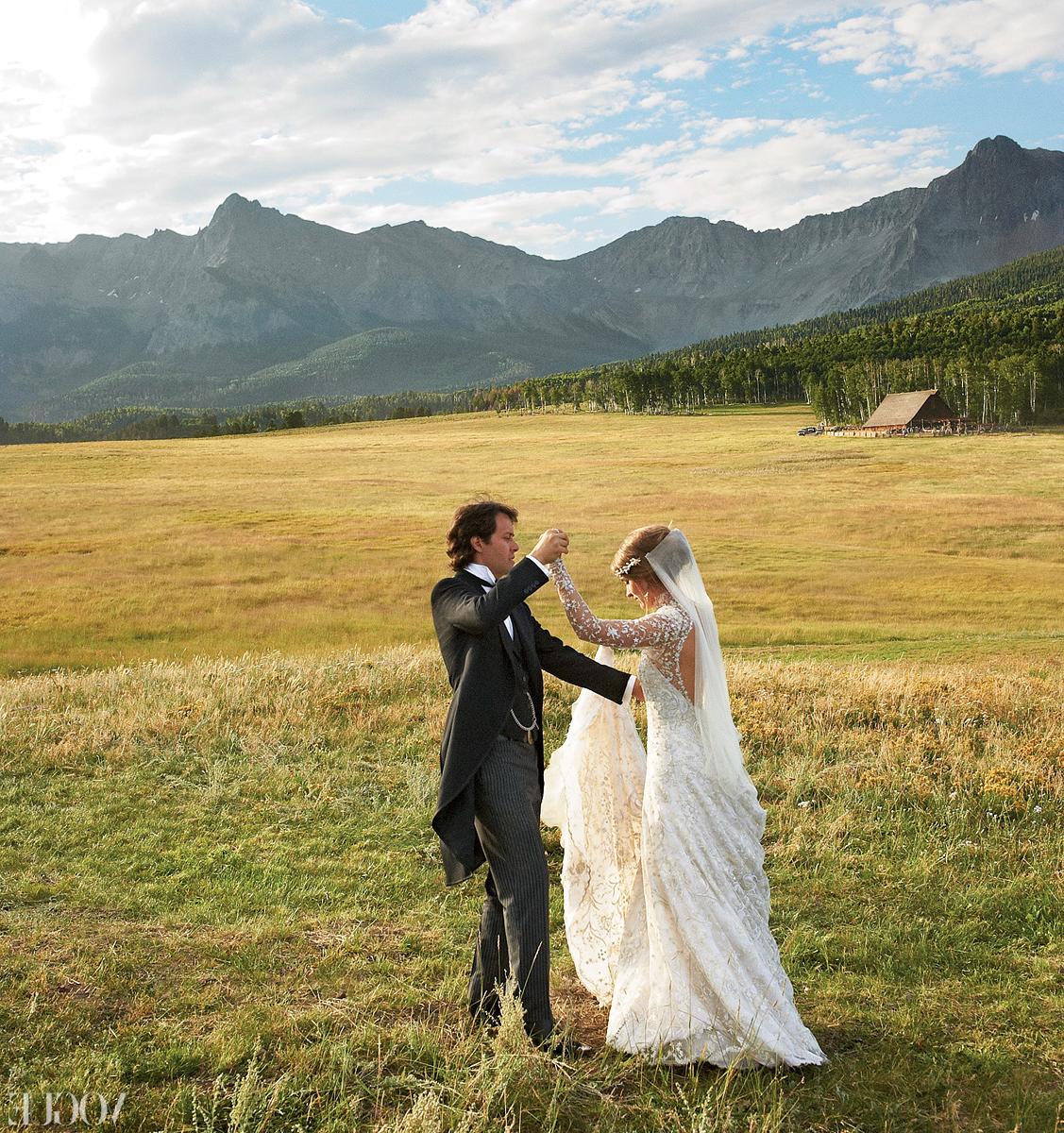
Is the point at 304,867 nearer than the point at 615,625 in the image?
No

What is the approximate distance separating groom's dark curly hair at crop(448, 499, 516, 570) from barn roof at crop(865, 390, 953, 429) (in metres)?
117

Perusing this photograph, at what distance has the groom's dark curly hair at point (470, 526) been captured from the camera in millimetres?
5836

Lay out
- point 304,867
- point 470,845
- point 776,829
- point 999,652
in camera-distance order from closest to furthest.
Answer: point 470,845 < point 304,867 < point 776,829 < point 999,652

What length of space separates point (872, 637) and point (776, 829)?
19310 mm

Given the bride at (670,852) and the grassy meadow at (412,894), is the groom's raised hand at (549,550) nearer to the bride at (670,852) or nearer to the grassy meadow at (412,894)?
the bride at (670,852)

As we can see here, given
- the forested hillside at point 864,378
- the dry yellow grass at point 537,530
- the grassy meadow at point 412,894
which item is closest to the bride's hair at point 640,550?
the grassy meadow at point 412,894

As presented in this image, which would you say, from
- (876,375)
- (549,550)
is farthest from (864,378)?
(549,550)

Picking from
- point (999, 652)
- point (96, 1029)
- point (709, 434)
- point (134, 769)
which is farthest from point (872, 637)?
point (709, 434)

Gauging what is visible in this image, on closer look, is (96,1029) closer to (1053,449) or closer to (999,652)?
(999,652)

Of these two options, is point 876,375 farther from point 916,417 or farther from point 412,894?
A: point 412,894

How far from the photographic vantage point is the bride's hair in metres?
6.18

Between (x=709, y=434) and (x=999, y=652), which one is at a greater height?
(x=709, y=434)

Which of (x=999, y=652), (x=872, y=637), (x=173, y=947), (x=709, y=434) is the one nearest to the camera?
(x=173, y=947)

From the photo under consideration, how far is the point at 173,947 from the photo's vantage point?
7027 millimetres
